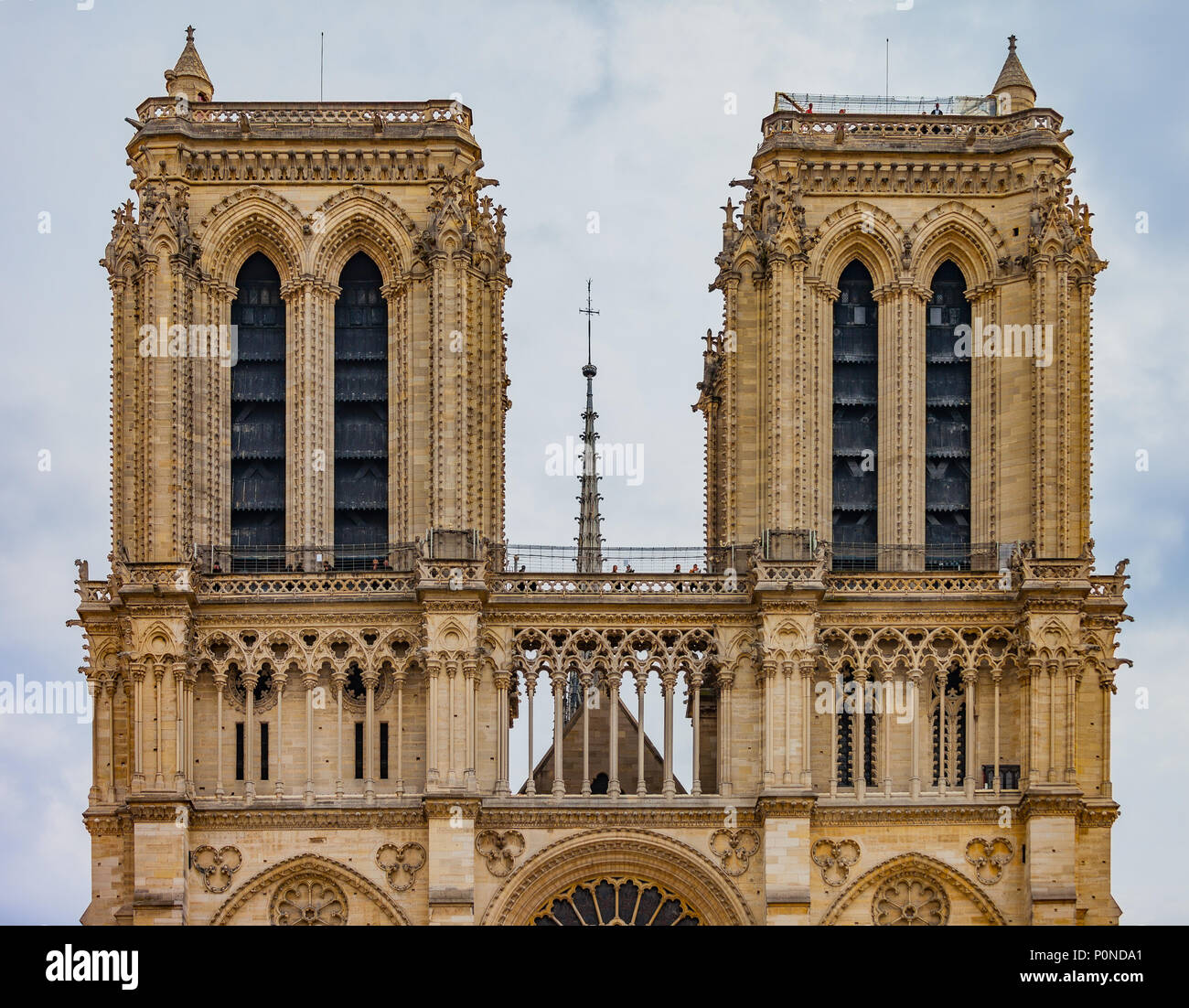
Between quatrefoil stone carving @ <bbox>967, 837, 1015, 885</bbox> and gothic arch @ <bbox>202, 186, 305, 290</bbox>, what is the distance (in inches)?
760

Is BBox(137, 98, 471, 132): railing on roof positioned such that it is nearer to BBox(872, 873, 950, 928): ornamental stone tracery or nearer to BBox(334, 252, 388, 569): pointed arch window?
BBox(334, 252, 388, 569): pointed arch window

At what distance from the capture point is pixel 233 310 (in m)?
76.8

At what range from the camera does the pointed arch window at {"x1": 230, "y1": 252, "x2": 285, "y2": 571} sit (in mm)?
75625

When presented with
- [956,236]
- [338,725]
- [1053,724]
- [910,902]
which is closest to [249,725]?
[338,725]

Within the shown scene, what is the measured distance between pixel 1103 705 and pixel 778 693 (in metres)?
7.32

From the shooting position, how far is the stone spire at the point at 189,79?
256ft

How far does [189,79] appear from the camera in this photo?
3068 inches

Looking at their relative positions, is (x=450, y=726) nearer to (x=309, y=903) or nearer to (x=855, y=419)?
(x=309, y=903)

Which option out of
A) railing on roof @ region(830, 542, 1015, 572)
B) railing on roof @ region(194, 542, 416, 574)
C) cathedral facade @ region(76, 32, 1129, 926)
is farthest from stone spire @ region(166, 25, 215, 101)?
railing on roof @ region(830, 542, 1015, 572)

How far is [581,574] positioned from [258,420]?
26.8 feet

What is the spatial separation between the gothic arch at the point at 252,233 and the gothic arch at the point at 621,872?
14079 mm

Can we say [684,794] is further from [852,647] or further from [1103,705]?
[1103,705]
